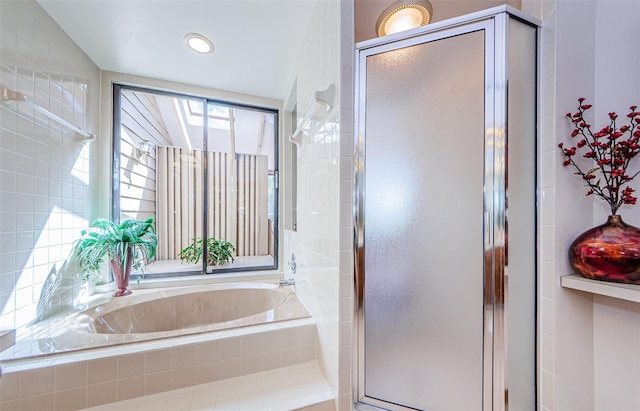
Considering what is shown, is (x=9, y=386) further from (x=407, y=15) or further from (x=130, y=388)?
(x=407, y=15)

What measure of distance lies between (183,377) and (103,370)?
1.12 ft

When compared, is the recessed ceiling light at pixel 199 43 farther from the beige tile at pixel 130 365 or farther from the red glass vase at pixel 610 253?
the red glass vase at pixel 610 253

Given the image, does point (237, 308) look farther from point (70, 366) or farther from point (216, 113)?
point (216, 113)

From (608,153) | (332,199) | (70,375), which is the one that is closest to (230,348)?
(70,375)

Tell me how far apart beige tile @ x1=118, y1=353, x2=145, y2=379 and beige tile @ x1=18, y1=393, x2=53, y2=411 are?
25 cm

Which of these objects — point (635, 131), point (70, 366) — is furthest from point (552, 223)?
point (70, 366)

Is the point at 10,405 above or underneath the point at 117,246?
underneath

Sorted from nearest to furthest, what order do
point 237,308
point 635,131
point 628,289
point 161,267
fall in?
point 628,289 → point 635,131 → point 237,308 → point 161,267

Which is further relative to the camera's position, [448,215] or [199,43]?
[199,43]

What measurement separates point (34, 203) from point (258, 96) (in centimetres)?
187

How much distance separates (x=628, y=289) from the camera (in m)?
0.81

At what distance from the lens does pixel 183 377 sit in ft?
3.93

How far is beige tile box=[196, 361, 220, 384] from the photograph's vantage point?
122 centimetres

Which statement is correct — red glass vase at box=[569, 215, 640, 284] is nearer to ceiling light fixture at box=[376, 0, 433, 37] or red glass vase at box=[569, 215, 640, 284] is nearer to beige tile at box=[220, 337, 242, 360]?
ceiling light fixture at box=[376, 0, 433, 37]
